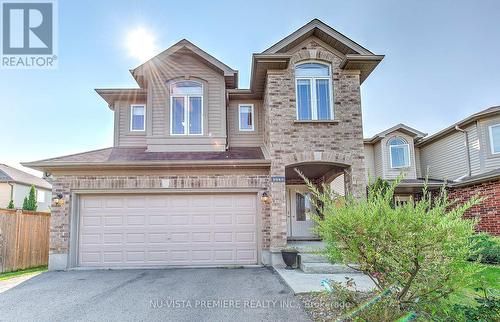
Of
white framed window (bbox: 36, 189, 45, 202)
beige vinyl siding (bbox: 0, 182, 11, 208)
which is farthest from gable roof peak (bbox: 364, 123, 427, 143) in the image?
white framed window (bbox: 36, 189, 45, 202)

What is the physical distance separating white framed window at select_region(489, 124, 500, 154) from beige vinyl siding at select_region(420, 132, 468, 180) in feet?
4.42

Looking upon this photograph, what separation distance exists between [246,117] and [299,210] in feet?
14.0

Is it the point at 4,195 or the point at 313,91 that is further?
the point at 4,195

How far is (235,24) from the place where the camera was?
418 inches

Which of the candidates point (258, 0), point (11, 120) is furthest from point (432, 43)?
point (11, 120)

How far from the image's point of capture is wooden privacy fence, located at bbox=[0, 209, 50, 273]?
31.2 feet

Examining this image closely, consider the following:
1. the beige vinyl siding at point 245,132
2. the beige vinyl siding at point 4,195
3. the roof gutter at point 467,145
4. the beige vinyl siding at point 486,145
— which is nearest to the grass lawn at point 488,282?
the beige vinyl siding at point 245,132

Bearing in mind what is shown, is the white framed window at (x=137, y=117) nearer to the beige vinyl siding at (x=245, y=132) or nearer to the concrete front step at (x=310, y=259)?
the beige vinyl siding at (x=245, y=132)

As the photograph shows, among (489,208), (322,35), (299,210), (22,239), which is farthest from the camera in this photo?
(299,210)

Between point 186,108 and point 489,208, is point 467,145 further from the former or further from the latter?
point 186,108

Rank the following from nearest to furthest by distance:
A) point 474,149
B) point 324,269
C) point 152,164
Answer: point 324,269, point 152,164, point 474,149

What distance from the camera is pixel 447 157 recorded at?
16.2 m

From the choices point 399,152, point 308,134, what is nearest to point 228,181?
point 308,134

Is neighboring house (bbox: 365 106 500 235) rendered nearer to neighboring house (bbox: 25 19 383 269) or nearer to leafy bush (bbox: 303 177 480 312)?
neighboring house (bbox: 25 19 383 269)
